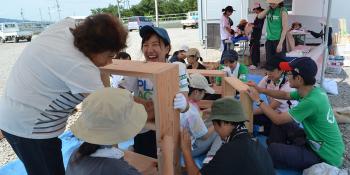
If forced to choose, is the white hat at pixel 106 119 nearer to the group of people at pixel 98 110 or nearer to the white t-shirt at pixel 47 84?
the group of people at pixel 98 110

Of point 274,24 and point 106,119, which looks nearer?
point 106,119

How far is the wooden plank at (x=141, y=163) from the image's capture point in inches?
71.1

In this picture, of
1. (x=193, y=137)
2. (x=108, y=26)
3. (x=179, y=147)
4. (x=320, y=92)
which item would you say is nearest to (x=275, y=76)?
(x=320, y=92)

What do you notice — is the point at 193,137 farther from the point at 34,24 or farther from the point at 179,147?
the point at 34,24

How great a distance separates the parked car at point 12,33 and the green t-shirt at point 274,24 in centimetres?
2476

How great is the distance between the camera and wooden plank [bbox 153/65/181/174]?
1539mm

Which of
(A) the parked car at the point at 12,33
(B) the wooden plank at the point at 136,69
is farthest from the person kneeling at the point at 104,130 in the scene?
(A) the parked car at the point at 12,33

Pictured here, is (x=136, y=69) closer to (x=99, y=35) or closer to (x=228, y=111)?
(x=99, y=35)

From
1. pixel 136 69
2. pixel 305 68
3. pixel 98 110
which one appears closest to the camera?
pixel 98 110

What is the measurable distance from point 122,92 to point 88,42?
37 cm

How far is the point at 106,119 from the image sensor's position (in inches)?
43.8

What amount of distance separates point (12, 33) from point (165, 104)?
27.8 m

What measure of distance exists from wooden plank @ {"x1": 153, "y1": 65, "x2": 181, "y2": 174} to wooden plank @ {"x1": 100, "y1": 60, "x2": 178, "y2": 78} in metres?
0.04

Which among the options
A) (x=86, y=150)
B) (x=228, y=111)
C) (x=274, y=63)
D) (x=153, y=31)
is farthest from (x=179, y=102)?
(x=274, y=63)
